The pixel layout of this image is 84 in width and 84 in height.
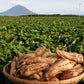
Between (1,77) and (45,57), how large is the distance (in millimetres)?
1521

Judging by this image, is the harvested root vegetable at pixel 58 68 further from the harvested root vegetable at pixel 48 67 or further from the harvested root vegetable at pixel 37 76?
the harvested root vegetable at pixel 37 76

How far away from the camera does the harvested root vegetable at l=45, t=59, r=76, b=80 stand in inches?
83.1

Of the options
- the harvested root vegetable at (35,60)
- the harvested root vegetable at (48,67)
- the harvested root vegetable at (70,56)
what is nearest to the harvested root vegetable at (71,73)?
the harvested root vegetable at (48,67)

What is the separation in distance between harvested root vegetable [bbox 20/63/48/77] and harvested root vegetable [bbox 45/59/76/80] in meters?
0.13

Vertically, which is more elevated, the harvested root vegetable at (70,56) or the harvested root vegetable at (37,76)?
the harvested root vegetable at (70,56)

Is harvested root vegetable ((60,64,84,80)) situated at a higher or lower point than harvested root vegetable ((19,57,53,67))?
lower

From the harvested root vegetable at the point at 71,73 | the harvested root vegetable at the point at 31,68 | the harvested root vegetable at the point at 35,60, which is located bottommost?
the harvested root vegetable at the point at 71,73

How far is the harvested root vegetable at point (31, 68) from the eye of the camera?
2176mm

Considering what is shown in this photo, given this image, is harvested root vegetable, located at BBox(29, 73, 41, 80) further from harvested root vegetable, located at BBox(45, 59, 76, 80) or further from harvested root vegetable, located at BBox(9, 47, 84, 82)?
harvested root vegetable, located at BBox(45, 59, 76, 80)

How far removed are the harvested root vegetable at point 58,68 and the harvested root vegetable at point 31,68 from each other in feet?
0.44

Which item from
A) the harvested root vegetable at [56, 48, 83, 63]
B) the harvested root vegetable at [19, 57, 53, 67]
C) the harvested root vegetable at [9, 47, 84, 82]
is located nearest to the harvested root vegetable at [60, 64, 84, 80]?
the harvested root vegetable at [9, 47, 84, 82]

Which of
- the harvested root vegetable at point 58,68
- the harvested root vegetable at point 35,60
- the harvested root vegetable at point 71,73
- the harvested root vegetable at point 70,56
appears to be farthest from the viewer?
the harvested root vegetable at point 70,56

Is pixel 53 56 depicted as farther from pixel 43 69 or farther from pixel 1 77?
pixel 1 77

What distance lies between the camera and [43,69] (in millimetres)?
2250
